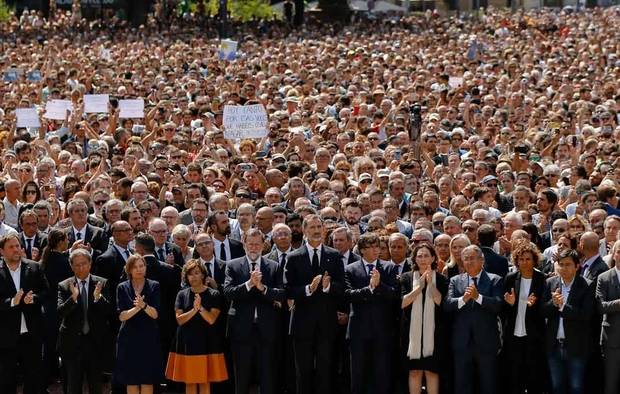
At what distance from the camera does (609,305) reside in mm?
14500

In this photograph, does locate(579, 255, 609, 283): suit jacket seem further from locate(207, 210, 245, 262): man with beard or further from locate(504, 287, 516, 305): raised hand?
locate(207, 210, 245, 262): man with beard

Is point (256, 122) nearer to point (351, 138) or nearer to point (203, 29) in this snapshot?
point (351, 138)

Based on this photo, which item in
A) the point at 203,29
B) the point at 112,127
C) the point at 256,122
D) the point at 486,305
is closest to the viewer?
the point at 486,305

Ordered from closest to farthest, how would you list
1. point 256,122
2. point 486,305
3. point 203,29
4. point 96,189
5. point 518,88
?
1. point 486,305
2. point 96,189
3. point 256,122
4. point 518,88
5. point 203,29

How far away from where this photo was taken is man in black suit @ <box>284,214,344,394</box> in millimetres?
15211

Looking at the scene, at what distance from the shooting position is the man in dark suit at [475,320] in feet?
48.4

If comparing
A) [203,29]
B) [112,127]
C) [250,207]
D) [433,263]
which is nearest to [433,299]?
[433,263]

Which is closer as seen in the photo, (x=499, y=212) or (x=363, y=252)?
(x=363, y=252)

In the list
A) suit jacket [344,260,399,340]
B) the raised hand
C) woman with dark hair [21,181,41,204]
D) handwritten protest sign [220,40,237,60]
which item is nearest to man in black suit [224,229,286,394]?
suit jacket [344,260,399,340]

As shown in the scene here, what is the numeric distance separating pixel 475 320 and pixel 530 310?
0.54 meters

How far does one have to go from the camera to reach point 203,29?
183 feet

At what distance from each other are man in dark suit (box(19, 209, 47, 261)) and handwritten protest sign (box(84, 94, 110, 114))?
33.8 ft

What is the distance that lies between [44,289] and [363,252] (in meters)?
2.90

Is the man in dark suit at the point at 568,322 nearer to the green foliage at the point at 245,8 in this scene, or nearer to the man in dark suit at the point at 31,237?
the man in dark suit at the point at 31,237
